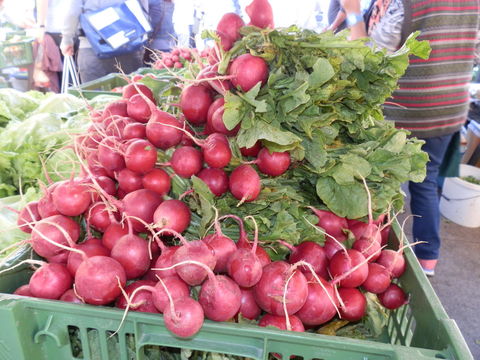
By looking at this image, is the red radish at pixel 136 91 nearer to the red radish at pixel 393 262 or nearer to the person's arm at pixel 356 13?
the red radish at pixel 393 262

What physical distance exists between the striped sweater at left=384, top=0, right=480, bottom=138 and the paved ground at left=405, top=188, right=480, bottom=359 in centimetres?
113

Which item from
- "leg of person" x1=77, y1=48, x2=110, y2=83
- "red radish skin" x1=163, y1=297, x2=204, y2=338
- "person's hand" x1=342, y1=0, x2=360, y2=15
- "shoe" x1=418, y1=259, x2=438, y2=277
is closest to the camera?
"red radish skin" x1=163, y1=297, x2=204, y2=338

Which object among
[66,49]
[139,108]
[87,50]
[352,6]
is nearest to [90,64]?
[87,50]

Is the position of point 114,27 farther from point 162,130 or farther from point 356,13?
point 162,130

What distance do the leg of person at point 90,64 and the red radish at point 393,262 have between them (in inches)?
139

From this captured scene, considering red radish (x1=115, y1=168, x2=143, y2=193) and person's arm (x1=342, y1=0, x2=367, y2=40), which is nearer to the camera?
red radish (x1=115, y1=168, x2=143, y2=193)

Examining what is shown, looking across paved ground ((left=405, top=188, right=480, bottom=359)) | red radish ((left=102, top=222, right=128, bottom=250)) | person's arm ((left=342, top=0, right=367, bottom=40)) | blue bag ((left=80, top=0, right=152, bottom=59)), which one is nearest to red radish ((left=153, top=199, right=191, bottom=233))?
red radish ((left=102, top=222, right=128, bottom=250))

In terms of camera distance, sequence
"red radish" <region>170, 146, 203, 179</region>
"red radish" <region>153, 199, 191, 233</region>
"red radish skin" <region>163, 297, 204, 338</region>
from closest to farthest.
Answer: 1. "red radish skin" <region>163, 297, 204, 338</region>
2. "red radish" <region>153, 199, 191, 233</region>
3. "red radish" <region>170, 146, 203, 179</region>

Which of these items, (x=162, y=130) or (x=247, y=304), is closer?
(x=247, y=304)

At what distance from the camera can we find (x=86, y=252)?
1.04 m

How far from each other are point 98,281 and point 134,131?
0.52m

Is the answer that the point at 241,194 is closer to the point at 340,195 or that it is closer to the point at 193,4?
the point at 340,195

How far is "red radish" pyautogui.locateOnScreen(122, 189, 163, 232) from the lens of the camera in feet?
3.58

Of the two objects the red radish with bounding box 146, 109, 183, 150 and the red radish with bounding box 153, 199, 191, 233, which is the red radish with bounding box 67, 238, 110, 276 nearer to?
the red radish with bounding box 153, 199, 191, 233
